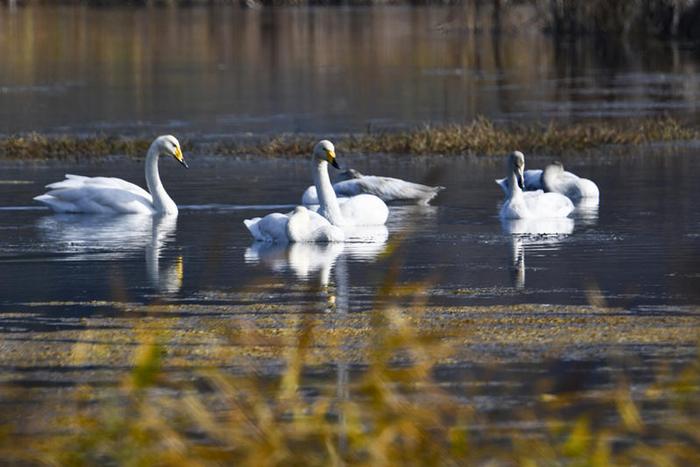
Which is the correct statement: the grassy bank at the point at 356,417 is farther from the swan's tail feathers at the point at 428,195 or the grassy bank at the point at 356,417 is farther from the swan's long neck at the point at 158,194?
the swan's tail feathers at the point at 428,195

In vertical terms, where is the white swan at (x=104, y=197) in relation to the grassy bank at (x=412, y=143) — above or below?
below

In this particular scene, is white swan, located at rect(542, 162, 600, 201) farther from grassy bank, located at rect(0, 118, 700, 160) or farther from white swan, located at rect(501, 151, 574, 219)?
grassy bank, located at rect(0, 118, 700, 160)

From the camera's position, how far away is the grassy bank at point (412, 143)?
23078 millimetres

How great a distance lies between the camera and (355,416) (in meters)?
6.71

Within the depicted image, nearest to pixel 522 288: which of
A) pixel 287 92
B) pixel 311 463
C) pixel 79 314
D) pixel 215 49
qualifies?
pixel 79 314

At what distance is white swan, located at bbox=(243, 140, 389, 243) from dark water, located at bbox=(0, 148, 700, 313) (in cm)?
18

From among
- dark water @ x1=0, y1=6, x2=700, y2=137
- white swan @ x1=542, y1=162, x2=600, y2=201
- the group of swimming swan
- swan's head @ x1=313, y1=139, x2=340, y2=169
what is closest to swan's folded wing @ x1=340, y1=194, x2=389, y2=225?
the group of swimming swan

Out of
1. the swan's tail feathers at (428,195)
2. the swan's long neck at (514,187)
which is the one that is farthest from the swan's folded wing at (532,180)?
the swan's long neck at (514,187)

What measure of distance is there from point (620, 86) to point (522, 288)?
1066 inches

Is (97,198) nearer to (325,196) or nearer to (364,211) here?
(325,196)

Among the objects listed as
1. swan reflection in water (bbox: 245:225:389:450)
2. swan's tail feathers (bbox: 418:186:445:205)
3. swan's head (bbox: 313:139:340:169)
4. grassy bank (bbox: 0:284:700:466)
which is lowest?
grassy bank (bbox: 0:284:700:466)

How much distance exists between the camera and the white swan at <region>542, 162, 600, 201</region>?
18.2 meters

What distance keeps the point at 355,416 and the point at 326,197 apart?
9.55m

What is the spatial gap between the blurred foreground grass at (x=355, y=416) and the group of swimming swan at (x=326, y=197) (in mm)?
4512
